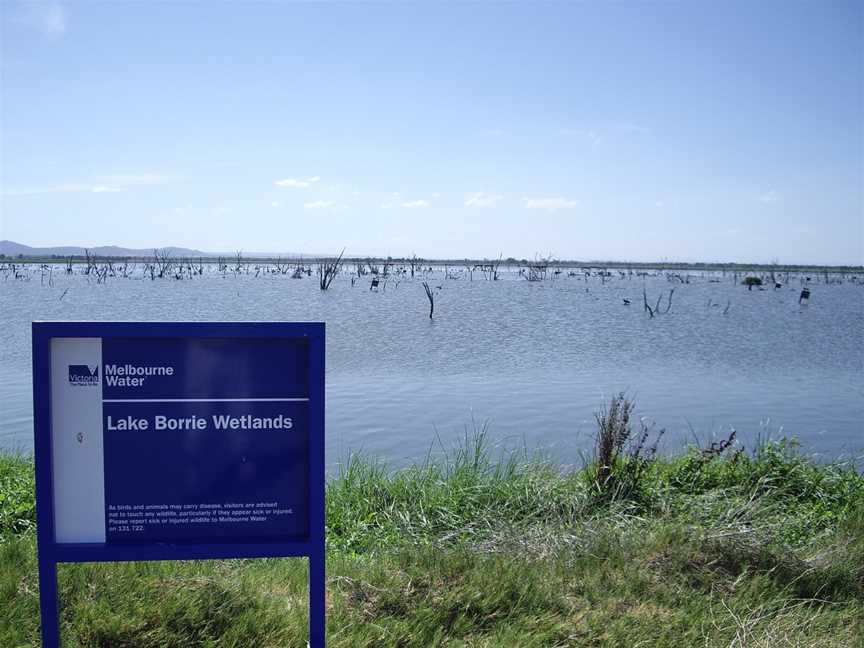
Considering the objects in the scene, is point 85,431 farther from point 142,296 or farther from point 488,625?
point 142,296

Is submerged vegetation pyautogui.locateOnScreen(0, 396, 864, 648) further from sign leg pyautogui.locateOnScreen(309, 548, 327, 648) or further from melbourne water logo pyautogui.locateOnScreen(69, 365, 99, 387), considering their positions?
melbourne water logo pyautogui.locateOnScreen(69, 365, 99, 387)

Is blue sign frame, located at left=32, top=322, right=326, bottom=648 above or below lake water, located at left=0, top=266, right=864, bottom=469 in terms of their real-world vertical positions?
above

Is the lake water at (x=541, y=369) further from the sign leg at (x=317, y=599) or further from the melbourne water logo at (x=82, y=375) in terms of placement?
the melbourne water logo at (x=82, y=375)

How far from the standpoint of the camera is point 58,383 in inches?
116

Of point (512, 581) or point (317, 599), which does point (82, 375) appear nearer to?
point (317, 599)

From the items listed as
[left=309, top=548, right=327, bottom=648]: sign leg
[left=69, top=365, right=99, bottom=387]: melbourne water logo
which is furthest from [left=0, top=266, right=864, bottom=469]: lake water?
[left=69, top=365, right=99, bottom=387]: melbourne water logo

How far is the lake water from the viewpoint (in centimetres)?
1088

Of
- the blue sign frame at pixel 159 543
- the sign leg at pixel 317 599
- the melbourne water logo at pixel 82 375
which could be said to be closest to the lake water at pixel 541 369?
the sign leg at pixel 317 599

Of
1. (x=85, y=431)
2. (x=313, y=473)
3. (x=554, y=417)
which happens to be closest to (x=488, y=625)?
(x=313, y=473)

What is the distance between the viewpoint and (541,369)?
17328 mm

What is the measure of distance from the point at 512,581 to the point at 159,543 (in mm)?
1871

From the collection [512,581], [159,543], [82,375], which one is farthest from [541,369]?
[82,375]

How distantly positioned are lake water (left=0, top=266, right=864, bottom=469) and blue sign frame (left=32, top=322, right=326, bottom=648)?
5.78 m

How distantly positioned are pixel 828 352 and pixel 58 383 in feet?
77.8
